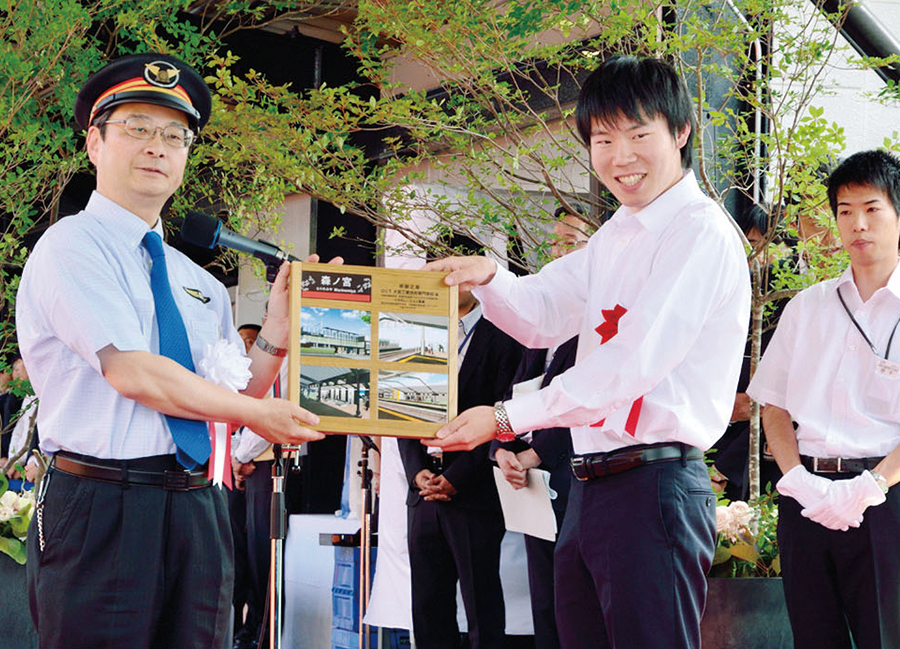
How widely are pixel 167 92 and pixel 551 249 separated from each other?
2.58 meters

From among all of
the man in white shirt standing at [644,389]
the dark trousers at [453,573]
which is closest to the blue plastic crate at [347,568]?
the dark trousers at [453,573]

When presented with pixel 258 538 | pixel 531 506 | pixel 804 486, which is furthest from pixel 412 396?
pixel 258 538

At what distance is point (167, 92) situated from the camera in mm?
2365

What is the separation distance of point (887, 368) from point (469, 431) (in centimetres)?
135

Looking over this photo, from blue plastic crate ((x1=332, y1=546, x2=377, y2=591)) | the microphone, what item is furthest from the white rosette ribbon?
blue plastic crate ((x1=332, y1=546, x2=377, y2=591))

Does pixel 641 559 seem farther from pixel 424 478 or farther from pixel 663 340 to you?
pixel 424 478

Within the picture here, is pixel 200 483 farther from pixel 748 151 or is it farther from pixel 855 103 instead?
pixel 855 103

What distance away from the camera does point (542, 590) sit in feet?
12.2

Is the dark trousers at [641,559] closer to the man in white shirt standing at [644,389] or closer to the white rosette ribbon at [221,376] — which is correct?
the man in white shirt standing at [644,389]

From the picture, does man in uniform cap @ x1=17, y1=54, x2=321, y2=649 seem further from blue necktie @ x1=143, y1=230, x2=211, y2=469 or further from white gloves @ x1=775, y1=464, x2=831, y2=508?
white gloves @ x1=775, y1=464, x2=831, y2=508

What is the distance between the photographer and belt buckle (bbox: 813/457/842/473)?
2975mm

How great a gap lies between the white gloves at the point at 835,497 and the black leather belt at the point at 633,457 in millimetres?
→ 765

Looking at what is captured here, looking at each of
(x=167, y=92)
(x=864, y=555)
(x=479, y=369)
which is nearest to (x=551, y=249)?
(x=479, y=369)

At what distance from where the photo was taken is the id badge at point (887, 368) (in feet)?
9.69
